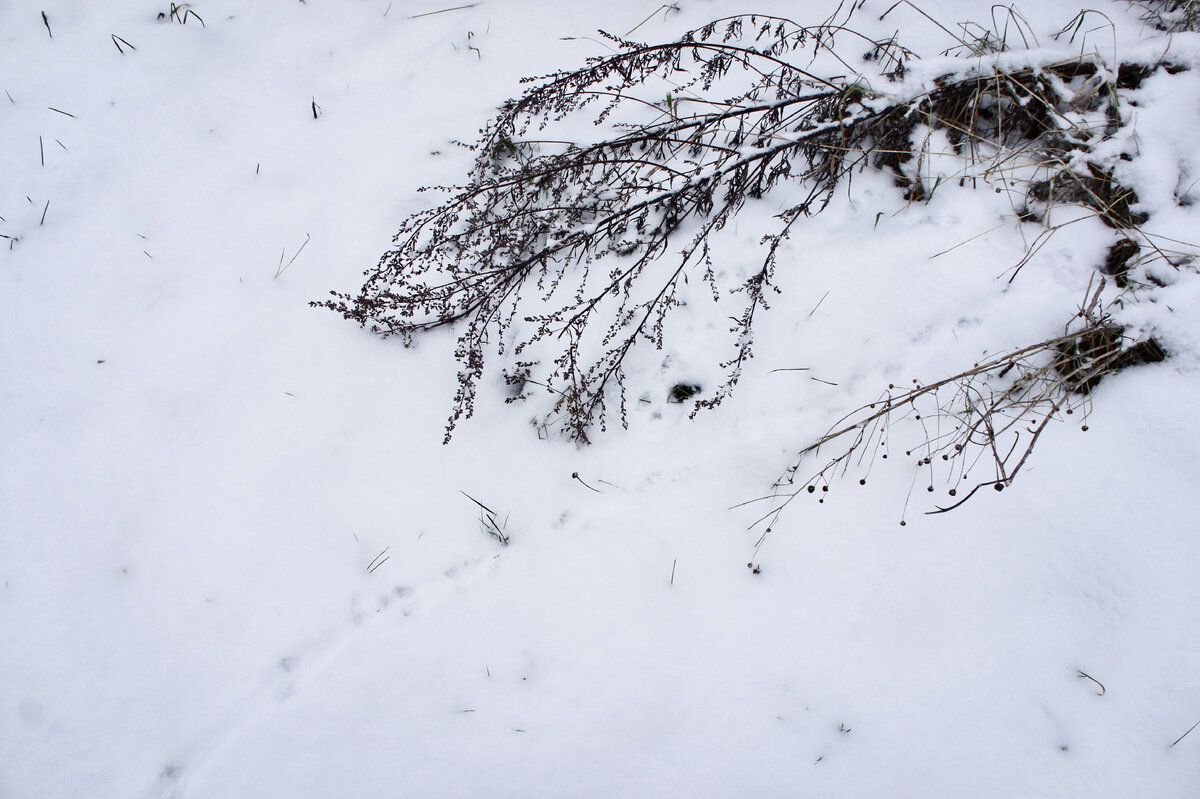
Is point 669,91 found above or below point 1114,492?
above

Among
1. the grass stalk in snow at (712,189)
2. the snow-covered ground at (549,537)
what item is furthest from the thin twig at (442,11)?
the grass stalk in snow at (712,189)

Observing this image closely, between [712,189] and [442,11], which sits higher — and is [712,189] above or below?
below

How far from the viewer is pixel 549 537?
176 cm

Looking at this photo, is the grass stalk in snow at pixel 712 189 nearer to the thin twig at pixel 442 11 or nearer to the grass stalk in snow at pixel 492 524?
the grass stalk in snow at pixel 492 524

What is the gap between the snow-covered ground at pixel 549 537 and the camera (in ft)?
4.91

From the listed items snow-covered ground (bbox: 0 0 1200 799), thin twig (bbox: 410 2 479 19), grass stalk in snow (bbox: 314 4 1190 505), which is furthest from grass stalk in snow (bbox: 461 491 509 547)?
thin twig (bbox: 410 2 479 19)

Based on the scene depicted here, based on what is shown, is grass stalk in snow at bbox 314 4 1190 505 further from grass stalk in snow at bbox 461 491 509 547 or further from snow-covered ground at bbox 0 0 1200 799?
grass stalk in snow at bbox 461 491 509 547

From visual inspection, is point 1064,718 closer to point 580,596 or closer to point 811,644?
point 811,644

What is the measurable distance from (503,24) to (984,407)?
2408mm

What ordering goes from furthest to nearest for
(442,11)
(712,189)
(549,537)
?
(442,11)
(712,189)
(549,537)

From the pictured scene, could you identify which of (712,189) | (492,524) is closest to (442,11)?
(712,189)

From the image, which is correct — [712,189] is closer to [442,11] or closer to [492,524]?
[492,524]

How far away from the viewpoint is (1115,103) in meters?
1.83

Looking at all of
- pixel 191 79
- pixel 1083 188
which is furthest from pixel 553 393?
pixel 191 79
